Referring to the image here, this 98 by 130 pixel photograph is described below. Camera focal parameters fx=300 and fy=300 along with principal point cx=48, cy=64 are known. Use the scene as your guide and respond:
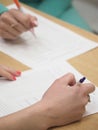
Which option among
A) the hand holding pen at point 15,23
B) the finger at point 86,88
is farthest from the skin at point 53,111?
the hand holding pen at point 15,23

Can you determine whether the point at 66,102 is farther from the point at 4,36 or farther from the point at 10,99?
the point at 4,36

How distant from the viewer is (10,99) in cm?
88

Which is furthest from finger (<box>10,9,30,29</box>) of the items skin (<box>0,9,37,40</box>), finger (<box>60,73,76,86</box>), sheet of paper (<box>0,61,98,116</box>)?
finger (<box>60,73,76,86</box>)

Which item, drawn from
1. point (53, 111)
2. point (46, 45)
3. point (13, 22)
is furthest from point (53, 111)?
point (13, 22)

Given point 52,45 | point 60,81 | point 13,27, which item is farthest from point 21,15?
point 60,81

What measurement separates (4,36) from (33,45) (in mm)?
131

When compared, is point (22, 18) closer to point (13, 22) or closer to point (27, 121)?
point (13, 22)

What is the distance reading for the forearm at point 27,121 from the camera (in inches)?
31.0

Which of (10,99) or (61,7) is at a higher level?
(10,99)

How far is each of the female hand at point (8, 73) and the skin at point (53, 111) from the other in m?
0.17

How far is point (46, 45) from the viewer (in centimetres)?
117

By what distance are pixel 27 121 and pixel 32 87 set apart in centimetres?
16

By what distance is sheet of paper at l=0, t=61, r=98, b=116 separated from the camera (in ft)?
2.83

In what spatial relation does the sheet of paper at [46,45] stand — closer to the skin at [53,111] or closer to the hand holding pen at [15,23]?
the hand holding pen at [15,23]
